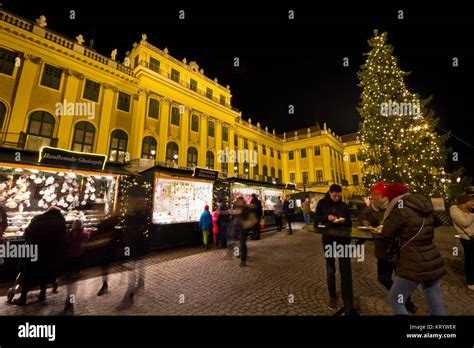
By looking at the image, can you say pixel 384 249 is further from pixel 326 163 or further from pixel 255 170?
pixel 326 163

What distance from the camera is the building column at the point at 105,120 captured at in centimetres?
1584

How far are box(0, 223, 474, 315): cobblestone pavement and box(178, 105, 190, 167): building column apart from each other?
14.9 m

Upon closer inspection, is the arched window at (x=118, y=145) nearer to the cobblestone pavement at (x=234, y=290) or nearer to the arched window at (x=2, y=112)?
the arched window at (x=2, y=112)

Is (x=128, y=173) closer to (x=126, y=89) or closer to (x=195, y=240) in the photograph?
(x=195, y=240)

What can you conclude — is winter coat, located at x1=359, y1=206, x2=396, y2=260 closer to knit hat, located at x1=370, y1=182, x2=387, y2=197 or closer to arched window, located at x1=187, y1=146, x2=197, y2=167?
knit hat, located at x1=370, y1=182, x2=387, y2=197

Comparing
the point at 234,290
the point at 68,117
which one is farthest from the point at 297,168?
the point at 234,290

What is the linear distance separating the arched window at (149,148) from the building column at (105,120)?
2832 millimetres

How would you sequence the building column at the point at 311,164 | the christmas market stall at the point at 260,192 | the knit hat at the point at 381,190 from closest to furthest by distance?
the knit hat at the point at 381,190
the christmas market stall at the point at 260,192
the building column at the point at 311,164

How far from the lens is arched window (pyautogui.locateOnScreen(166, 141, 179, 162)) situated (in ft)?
64.8

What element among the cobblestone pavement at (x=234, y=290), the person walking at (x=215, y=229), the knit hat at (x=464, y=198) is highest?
the knit hat at (x=464, y=198)

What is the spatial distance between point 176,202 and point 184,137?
12551mm

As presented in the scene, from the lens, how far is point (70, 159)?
6.89 meters

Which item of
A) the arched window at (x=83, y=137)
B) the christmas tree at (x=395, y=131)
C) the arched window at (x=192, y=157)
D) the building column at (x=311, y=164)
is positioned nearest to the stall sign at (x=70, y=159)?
the arched window at (x=83, y=137)

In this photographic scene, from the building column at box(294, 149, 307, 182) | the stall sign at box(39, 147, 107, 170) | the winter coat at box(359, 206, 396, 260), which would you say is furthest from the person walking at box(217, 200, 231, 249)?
the building column at box(294, 149, 307, 182)
